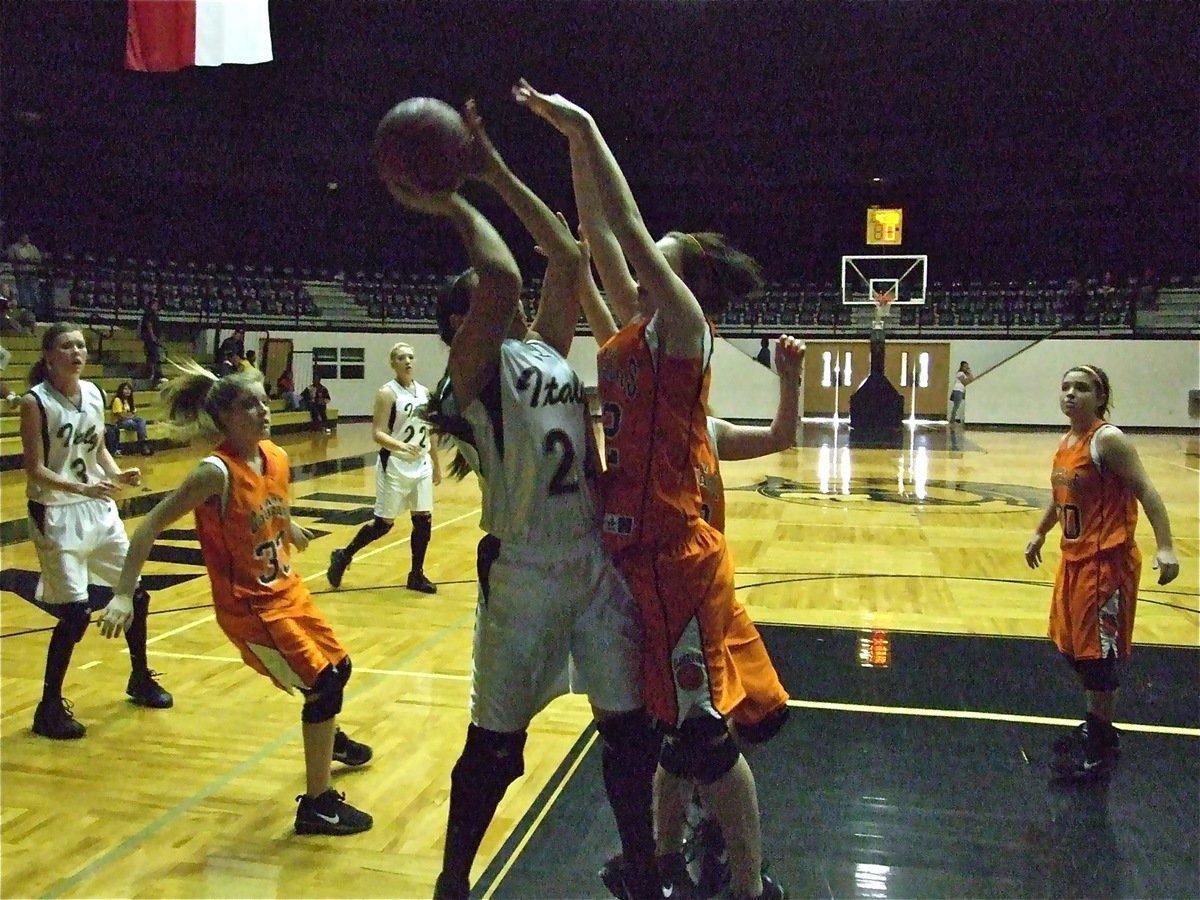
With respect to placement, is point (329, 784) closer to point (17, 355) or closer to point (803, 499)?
point (803, 499)

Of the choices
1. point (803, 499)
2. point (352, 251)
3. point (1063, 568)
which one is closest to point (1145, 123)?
point (803, 499)

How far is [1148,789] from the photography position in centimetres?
337

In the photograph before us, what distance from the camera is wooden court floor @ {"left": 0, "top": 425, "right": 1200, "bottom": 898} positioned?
2.90 meters

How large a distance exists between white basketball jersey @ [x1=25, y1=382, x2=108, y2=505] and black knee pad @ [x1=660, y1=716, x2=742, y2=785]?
298 cm

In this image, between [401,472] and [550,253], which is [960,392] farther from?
[550,253]

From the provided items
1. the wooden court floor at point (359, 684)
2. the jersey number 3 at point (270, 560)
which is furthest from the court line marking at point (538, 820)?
the jersey number 3 at point (270, 560)

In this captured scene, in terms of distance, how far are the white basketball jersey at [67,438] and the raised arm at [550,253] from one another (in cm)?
271

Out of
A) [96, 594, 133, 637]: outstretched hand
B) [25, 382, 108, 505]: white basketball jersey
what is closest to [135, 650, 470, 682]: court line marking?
[25, 382, 108, 505]: white basketball jersey

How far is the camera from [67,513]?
4.12 meters

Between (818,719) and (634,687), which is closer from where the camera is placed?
(634,687)

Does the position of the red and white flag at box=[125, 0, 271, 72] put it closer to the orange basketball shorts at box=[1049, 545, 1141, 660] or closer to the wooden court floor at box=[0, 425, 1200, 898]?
the wooden court floor at box=[0, 425, 1200, 898]

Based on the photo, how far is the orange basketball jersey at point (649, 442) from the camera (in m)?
2.11

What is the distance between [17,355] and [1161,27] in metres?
18.3

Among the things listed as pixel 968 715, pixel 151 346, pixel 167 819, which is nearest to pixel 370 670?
pixel 167 819
